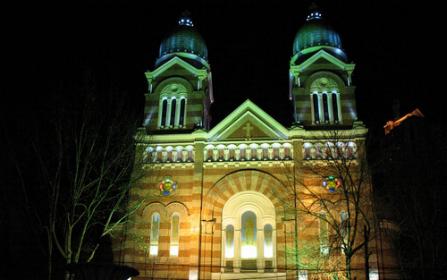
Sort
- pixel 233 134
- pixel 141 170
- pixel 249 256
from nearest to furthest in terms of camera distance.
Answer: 1. pixel 141 170
2. pixel 249 256
3. pixel 233 134

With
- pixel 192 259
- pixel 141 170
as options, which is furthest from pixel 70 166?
pixel 192 259

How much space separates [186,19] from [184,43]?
3467 mm

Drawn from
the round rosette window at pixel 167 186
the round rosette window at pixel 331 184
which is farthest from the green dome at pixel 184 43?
the round rosette window at pixel 331 184

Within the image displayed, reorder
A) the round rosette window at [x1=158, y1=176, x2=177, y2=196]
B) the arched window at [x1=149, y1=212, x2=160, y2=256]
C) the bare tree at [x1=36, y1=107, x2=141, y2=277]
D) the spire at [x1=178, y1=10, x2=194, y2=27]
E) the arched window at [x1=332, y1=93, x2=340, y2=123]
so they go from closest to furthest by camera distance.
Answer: the bare tree at [x1=36, y1=107, x2=141, y2=277] < the arched window at [x1=149, y1=212, x2=160, y2=256] < the round rosette window at [x1=158, y1=176, x2=177, y2=196] < the arched window at [x1=332, y1=93, x2=340, y2=123] < the spire at [x1=178, y1=10, x2=194, y2=27]

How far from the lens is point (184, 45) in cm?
3812

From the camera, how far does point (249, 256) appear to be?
1193 inches

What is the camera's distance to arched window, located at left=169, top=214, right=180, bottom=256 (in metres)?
30.1

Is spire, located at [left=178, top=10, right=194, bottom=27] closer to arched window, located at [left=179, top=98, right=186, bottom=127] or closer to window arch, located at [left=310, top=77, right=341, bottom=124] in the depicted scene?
arched window, located at [left=179, top=98, right=186, bottom=127]

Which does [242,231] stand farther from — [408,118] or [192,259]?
[408,118]

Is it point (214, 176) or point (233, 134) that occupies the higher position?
point (233, 134)

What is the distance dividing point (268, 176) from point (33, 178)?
46.0ft

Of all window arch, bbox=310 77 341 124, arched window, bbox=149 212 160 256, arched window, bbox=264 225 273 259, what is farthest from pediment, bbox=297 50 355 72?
arched window, bbox=149 212 160 256

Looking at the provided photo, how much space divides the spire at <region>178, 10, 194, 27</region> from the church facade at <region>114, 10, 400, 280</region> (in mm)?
7716

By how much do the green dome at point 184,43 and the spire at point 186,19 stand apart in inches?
33.1
